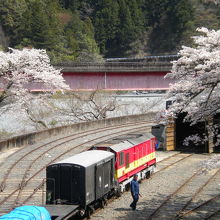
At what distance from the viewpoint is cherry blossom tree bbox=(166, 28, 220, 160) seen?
50.6ft

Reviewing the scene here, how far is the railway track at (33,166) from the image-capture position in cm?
1980

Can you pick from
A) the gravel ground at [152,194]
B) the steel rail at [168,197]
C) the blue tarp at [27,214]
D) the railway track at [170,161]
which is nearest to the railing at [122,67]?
the railway track at [170,161]

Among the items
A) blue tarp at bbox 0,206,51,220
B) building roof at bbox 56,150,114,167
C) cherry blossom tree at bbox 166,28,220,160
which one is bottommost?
blue tarp at bbox 0,206,51,220

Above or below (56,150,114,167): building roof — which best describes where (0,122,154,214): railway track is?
below

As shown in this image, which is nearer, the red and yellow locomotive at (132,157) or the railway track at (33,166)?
the red and yellow locomotive at (132,157)

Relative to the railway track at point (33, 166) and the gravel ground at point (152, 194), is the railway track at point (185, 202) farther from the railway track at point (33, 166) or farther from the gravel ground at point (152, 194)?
the railway track at point (33, 166)

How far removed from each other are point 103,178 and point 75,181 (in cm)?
171

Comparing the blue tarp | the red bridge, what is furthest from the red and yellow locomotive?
the red bridge

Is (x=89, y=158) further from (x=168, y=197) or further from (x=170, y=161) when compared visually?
(x=170, y=161)

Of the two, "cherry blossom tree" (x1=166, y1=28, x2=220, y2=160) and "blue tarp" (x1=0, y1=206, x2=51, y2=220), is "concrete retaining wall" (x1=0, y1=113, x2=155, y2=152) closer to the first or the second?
"cherry blossom tree" (x1=166, y1=28, x2=220, y2=160)

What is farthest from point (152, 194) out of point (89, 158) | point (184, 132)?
point (184, 132)

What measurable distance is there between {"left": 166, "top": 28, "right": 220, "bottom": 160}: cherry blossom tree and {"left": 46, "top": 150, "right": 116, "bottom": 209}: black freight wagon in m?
3.31

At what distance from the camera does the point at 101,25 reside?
118 metres

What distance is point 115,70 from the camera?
56938 mm
